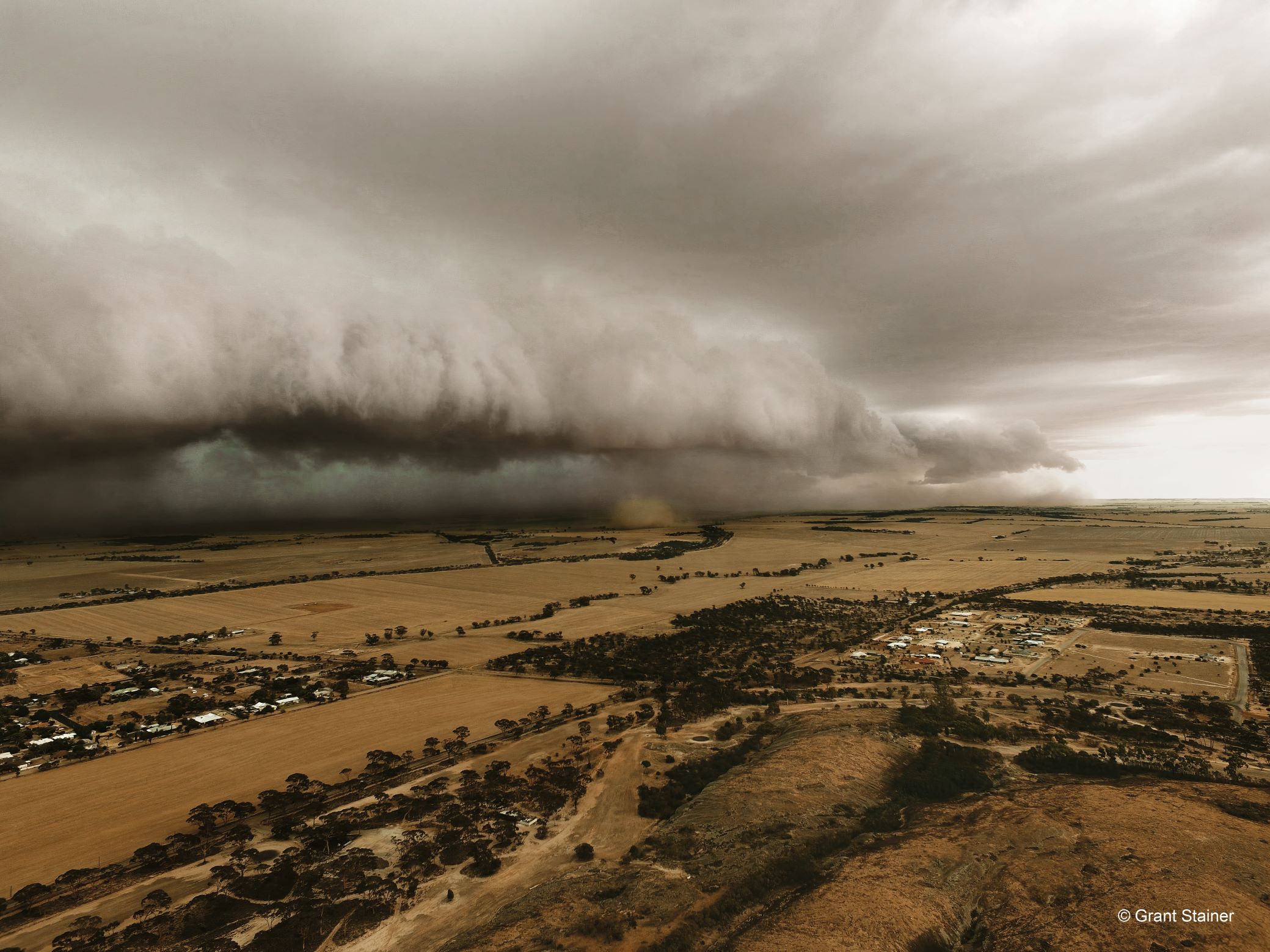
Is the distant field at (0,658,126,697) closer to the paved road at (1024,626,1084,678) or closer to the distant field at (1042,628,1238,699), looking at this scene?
the paved road at (1024,626,1084,678)

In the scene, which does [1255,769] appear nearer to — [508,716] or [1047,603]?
[508,716]

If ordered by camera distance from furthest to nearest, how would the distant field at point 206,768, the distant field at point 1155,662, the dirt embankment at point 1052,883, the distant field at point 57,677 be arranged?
the distant field at point 57,677 → the distant field at point 1155,662 → the distant field at point 206,768 → the dirt embankment at point 1052,883

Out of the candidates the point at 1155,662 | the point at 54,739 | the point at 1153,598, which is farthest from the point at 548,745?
the point at 1153,598

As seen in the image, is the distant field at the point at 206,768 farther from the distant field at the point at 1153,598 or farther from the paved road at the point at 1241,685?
the distant field at the point at 1153,598

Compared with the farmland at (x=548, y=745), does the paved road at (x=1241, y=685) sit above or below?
below

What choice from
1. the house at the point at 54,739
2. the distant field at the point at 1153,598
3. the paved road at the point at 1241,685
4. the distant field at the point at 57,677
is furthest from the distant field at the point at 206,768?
the distant field at the point at 1153,598

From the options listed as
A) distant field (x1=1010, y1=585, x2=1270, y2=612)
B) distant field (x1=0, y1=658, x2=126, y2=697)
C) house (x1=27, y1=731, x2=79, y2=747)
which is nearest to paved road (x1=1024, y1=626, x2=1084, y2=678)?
distant field (x1=1010, y1=585, x2=1270, y2=612)

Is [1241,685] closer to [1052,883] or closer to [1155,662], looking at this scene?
[1155,662]
